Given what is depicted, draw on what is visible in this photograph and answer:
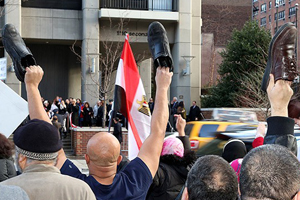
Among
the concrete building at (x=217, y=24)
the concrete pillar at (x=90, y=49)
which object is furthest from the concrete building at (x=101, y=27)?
the concrete building at (x=217, y=24)

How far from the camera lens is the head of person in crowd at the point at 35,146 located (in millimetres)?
2846

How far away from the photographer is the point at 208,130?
1244 centimetres

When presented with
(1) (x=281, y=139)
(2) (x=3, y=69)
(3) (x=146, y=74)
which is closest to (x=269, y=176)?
(1) (x=281, y=139)

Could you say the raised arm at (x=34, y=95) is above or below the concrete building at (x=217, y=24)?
below

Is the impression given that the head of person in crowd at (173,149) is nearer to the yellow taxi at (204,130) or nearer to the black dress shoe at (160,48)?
the black dress shoe at (160,48)

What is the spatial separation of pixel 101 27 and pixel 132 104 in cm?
2234

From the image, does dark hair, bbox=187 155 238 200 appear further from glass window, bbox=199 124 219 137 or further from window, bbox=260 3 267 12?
window, bbox=260 3 267 12

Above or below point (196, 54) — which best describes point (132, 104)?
below

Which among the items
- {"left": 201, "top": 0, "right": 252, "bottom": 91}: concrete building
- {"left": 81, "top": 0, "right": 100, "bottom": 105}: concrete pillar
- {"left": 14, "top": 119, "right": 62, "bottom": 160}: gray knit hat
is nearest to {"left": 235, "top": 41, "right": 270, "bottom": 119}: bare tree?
{"left": 81, "top": 0, "right": 100, "bottom": 105}: concrete pillar

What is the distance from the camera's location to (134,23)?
91.4 ft

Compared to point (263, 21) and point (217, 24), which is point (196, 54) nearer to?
point (217, 24)

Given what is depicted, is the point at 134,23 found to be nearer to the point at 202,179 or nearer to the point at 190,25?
the point at 190,25

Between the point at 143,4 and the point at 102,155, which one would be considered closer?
the point at 102,155

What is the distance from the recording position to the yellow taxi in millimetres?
12164
